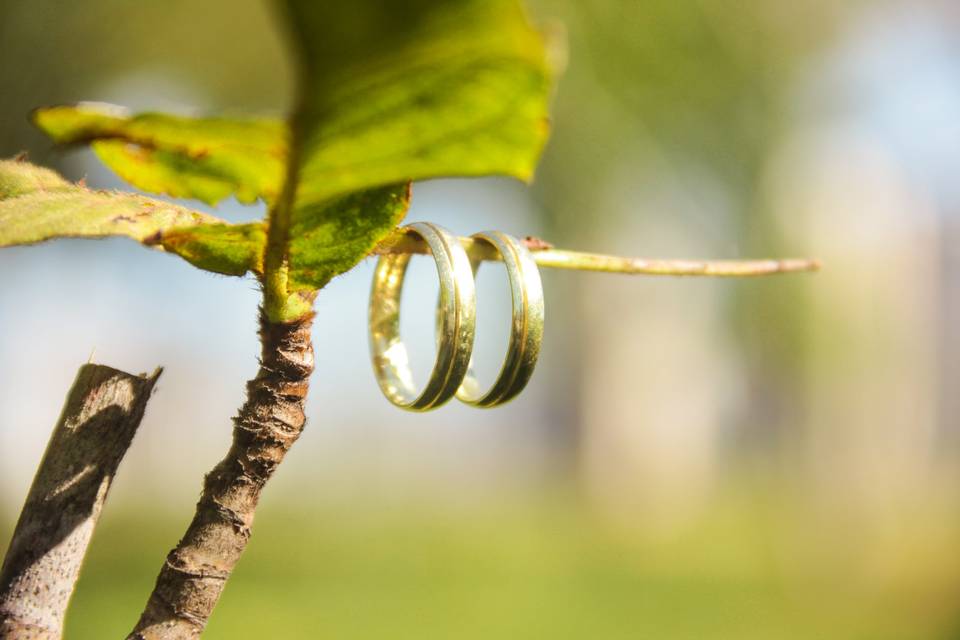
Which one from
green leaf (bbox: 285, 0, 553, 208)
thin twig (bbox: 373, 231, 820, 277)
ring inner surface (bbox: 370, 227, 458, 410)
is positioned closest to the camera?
green leaf (bbox: 285, 0, 553, 208)

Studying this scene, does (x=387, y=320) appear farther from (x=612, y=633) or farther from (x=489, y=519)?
(x=489, y=519)

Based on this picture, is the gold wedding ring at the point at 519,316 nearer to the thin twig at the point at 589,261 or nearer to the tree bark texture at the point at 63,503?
the thin twig at the point at 589,261

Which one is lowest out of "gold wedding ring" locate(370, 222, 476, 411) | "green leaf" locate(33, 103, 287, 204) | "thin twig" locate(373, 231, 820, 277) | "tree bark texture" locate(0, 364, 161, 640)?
"tree bark texture" locate(0, 364, 161, 640)

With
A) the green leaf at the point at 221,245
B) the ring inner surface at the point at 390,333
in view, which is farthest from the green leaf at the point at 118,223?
the ring inner surface at the point at 390,333

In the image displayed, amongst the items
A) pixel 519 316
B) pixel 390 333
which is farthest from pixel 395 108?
pixel 390 333

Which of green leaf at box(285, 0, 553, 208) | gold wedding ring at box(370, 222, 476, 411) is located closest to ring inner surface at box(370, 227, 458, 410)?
gold wedding ring at box(370, 222, 476, 411)

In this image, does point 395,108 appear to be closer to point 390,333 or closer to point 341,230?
point 341,230

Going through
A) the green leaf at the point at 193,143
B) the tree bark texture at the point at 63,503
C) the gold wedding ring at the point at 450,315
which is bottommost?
the tree bark texture at the point at 63,503

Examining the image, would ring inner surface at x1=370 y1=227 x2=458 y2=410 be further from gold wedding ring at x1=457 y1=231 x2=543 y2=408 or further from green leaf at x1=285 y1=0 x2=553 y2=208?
green leaf at x1=285 y1=0 x2=553 y2=208
